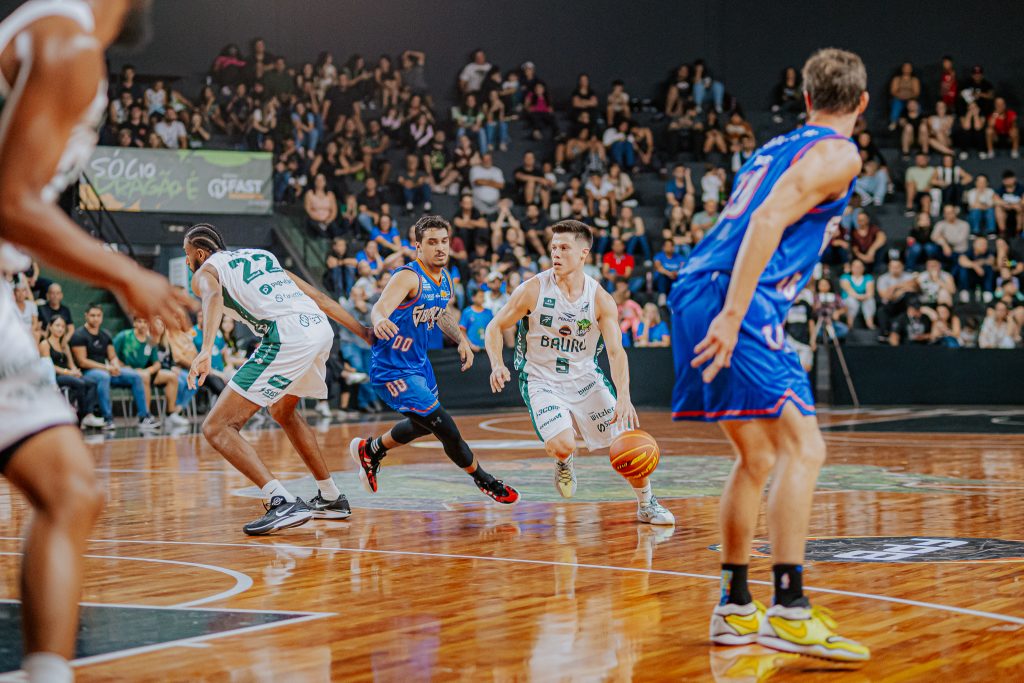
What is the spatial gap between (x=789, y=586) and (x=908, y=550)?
238 centimetres

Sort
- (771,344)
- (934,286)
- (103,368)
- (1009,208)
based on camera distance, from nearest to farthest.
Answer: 1. (771,344)
2. (103,368)
3. (934,286)
4. (1009,208)

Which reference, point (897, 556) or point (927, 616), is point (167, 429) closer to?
point (897, 556)

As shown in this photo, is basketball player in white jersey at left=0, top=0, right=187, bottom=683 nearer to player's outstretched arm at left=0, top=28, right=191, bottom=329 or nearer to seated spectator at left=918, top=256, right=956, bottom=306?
player's outstretched arm at left=0, top=28, right=191, bottom=329

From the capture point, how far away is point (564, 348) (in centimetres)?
808

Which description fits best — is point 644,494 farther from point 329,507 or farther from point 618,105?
point 618,105

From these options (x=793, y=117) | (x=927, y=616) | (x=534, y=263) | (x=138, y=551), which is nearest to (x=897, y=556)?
(x=927, y=616)

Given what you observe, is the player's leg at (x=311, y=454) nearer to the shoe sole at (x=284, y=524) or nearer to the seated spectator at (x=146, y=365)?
the shoe sole at (x=284, y=524)

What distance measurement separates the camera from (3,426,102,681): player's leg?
9.20 feet

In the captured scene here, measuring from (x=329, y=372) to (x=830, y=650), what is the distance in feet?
44.9

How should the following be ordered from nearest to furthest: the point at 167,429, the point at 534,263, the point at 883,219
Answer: the point at 167,429 < the point at 534,263 < the point at 883,219

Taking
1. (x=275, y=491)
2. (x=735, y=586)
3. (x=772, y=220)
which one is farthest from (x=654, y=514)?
(x=772, y=220)

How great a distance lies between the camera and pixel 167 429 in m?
15.2

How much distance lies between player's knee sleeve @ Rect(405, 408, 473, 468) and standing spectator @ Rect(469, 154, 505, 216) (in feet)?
43.3

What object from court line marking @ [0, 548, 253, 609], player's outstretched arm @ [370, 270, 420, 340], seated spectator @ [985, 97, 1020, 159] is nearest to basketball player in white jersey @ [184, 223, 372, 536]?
player's outstretched arm @ [370, 270, 420, 340]
